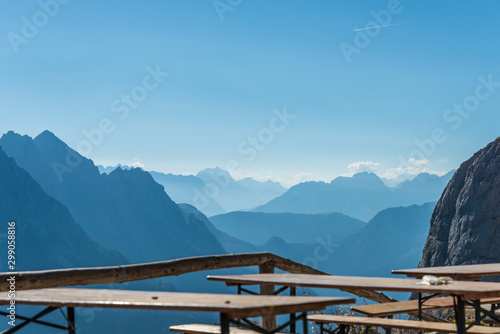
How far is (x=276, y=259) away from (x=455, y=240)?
111 feet

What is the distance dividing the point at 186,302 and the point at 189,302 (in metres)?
0.02

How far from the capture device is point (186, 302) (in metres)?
2.86

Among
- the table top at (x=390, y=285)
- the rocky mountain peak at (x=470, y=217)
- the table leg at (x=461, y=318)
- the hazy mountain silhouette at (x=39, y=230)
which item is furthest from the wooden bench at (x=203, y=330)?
the hazy mountain silhouette at (x=39, y=230)

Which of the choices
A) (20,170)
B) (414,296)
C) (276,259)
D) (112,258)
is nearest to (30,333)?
(112,258)

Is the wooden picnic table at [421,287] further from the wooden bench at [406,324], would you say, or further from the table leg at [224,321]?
the table leg at [224,321]

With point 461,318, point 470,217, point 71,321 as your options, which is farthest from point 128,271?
point 470,217

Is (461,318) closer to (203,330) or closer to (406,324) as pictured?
(406,324)

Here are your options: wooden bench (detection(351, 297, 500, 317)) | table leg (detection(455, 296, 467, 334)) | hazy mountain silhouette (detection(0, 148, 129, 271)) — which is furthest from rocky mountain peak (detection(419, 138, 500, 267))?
hazy mountain silhouette (detection(0, 148, 129, 271))

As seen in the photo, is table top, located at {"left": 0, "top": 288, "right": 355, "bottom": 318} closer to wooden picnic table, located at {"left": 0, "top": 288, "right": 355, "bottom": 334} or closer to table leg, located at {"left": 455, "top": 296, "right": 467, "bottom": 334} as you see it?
wooden picnic table, located at {"left": 0, "top": 288, "right": 355, "bottom": 334}

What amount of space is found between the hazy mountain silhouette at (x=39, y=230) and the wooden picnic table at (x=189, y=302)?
171967 millimetres

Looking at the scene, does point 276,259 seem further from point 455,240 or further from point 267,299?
point 455,240

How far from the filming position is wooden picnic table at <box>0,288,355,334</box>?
2.75 metres

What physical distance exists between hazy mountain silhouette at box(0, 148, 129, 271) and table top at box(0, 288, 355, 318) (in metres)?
172

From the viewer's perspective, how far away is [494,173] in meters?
36.4
